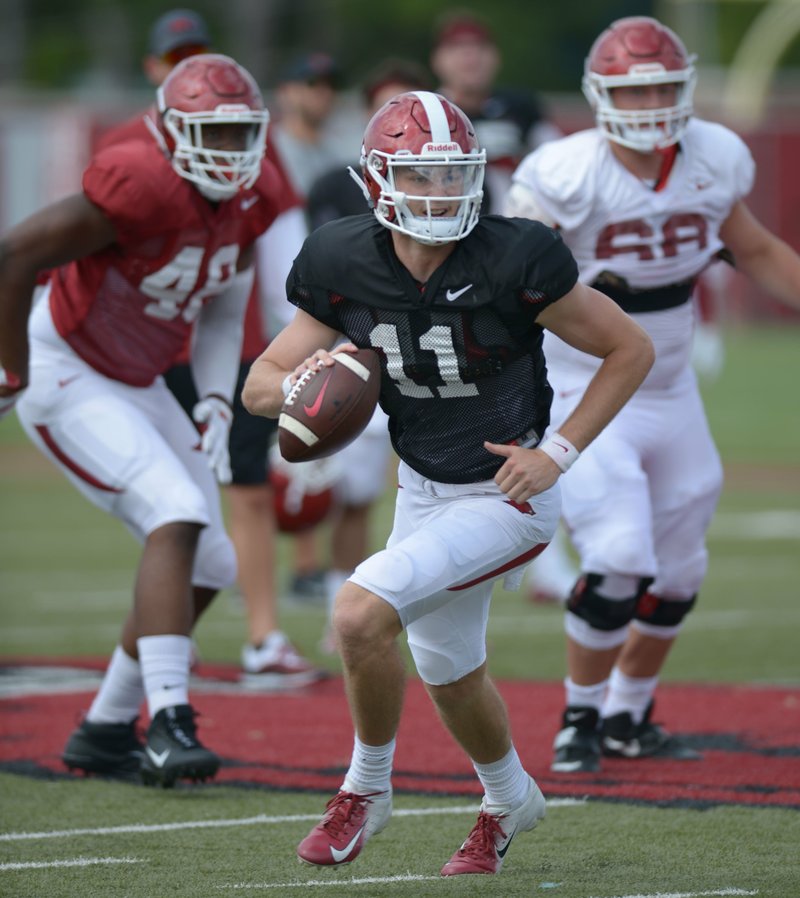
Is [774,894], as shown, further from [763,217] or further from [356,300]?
[763,217]

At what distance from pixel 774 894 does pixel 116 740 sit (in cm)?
217

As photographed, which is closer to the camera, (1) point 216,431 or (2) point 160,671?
(2) point 160,671

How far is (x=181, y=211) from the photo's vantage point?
209 inches

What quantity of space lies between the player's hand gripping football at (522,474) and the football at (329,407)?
1.02 feet

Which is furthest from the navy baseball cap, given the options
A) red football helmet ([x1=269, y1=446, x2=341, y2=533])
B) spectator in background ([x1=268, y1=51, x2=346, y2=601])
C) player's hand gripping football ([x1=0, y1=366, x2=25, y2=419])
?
player's hand gripping football ([x1=0, y1=366, x2=25, y2=419])

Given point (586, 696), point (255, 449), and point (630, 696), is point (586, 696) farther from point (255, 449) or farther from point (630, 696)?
point (255, 449)

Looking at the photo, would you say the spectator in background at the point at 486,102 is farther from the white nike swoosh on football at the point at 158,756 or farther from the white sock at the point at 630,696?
the white nike swoosh on football at the point at 158,756

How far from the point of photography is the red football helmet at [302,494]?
339 inches

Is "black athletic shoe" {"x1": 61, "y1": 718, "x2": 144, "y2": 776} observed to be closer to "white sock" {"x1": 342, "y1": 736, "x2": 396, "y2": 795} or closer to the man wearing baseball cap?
"white sock" {"x1": 342, "y1": 736, "x2": 396, "y2": 795}

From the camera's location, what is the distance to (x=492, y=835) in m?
4.14

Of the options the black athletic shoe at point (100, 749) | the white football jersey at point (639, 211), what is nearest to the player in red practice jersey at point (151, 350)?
the black athletic shoe at point (100, 749)

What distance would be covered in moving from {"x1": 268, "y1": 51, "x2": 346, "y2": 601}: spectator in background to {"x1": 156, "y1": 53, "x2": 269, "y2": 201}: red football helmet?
243cm

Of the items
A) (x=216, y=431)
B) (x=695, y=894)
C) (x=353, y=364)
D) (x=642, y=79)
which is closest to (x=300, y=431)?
(x=353, y=364)

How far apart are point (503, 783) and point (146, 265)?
202cm
